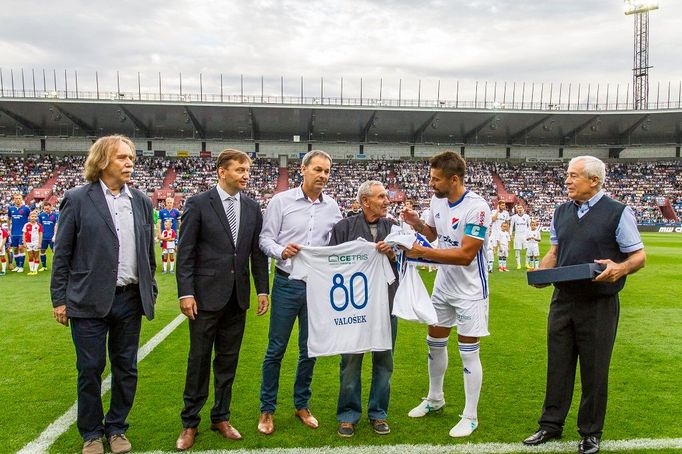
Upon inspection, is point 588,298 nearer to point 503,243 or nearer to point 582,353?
point 582,353

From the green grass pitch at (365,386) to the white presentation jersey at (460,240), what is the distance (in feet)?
3.83

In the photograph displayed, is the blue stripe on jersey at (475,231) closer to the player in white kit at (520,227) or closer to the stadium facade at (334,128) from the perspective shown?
the player in white kit at (520,227)

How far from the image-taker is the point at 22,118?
4334cm

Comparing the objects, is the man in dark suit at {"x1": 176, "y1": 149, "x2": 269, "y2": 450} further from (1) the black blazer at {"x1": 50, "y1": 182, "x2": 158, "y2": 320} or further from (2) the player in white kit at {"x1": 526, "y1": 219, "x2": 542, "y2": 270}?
(2) the player in white kit at {"x1": 526, "y1": 219, "x2": 542, "y2": 270}

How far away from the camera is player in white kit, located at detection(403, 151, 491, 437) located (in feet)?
13.2

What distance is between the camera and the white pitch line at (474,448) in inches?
152

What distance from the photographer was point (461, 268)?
4.32 metres

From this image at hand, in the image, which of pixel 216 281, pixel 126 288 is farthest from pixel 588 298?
pixel 126 288

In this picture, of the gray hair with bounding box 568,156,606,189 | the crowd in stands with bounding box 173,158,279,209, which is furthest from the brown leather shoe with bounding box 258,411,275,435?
the crowd in stands with bounding box 173,158,279,209

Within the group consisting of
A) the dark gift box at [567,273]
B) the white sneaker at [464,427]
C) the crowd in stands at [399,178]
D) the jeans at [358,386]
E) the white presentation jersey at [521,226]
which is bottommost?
the white sneaker at [464,427]

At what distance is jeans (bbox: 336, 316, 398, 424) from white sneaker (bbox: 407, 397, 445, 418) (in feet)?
1.46

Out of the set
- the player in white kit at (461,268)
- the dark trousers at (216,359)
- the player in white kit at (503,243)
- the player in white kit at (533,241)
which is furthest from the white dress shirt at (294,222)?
the player in white kit at (503,243)

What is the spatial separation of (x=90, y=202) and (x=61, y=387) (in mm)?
2588

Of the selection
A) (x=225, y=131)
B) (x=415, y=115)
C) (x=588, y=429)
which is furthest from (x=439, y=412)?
(x=225, y=131)
